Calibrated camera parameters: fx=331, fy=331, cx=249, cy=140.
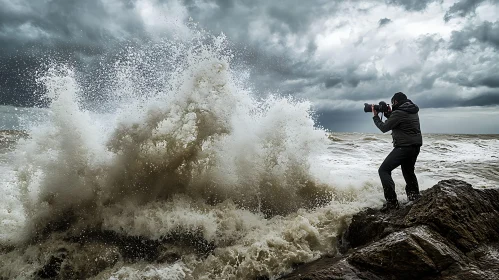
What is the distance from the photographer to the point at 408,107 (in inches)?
209

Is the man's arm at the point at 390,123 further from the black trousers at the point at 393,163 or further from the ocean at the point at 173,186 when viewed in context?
the ocean at the point at 173,186

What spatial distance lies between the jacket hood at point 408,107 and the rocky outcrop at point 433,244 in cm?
121

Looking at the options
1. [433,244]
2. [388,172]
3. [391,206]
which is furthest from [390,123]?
[433,244]

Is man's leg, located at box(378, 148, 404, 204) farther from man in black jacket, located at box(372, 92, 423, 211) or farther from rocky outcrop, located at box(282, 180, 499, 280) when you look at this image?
rocky outcrop, located at box(282, 180, 499, 280)

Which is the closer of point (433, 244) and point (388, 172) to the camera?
point (433, 244)

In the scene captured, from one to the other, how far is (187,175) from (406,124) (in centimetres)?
409

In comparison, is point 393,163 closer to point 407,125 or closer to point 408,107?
point 407,125

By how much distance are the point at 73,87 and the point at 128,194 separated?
252cm

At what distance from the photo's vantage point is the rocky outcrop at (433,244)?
3.56 meters

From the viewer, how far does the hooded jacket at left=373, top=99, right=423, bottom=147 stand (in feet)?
17.2

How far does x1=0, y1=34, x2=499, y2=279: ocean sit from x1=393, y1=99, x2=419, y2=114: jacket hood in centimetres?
166

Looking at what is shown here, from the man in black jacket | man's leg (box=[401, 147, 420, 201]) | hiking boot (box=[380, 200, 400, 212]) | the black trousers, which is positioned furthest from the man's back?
hiking boot (box=[380, 200, 400, 212])

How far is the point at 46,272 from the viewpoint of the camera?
15.8 feet

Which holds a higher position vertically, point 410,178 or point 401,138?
point 401,138
